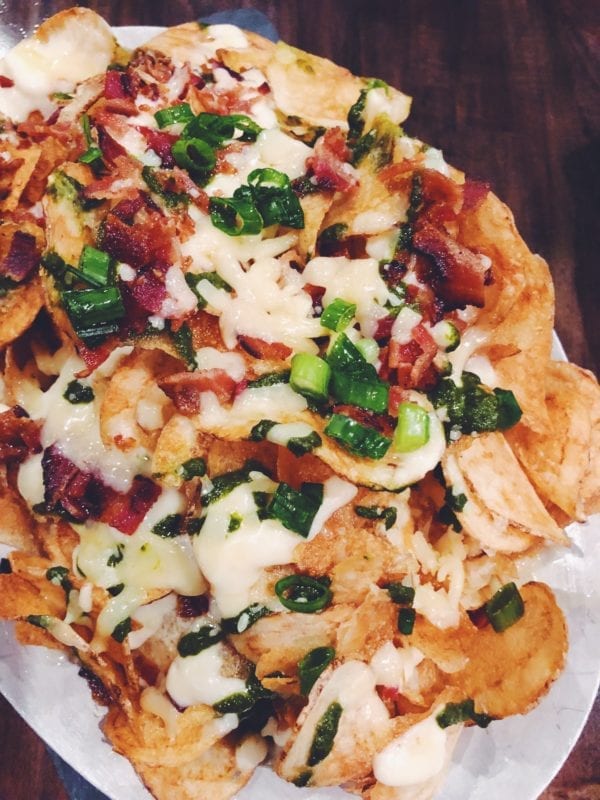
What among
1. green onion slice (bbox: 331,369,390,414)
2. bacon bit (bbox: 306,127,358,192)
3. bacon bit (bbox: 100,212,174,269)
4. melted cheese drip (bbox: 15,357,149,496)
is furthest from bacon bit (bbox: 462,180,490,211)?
melted cheese drip (bbox: 15,357,149,496)

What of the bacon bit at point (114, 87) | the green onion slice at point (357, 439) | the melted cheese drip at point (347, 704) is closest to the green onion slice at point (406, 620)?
the melted cheese drip at point (347, 704)

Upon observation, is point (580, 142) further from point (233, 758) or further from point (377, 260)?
point (233, 758)

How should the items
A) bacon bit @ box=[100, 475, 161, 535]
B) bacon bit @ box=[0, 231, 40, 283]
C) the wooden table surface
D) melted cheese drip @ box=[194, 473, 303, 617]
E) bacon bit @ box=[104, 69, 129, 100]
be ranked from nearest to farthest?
melted cheese drip @ box=[194, 473, 303, 617], bacon bit @ box=[100, 475, 161, 535], bacon bit @ box=[0, 231, 40, 283], bacon bit @ box=[104, 69, 129, 100], the wooden table surface

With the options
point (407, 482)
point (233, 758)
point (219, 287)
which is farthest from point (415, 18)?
point (233, 758)

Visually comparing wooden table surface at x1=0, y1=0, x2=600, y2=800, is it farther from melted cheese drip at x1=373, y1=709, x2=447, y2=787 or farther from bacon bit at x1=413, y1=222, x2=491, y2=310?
melted cheese drip at x1=373, y1=709, x2=447, y2=787

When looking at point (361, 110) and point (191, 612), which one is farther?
point (361, 110)

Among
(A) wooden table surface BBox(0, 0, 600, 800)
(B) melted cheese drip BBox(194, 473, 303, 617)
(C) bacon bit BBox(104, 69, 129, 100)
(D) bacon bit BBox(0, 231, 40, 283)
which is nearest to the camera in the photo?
(B) melted cheese drip BBox(194, 473, 303, 617)

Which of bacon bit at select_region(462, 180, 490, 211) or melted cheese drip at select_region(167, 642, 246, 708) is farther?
bacon bit at select_region(462, 180, 490, 211)

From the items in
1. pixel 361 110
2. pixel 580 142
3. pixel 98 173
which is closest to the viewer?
pixel 98 173
